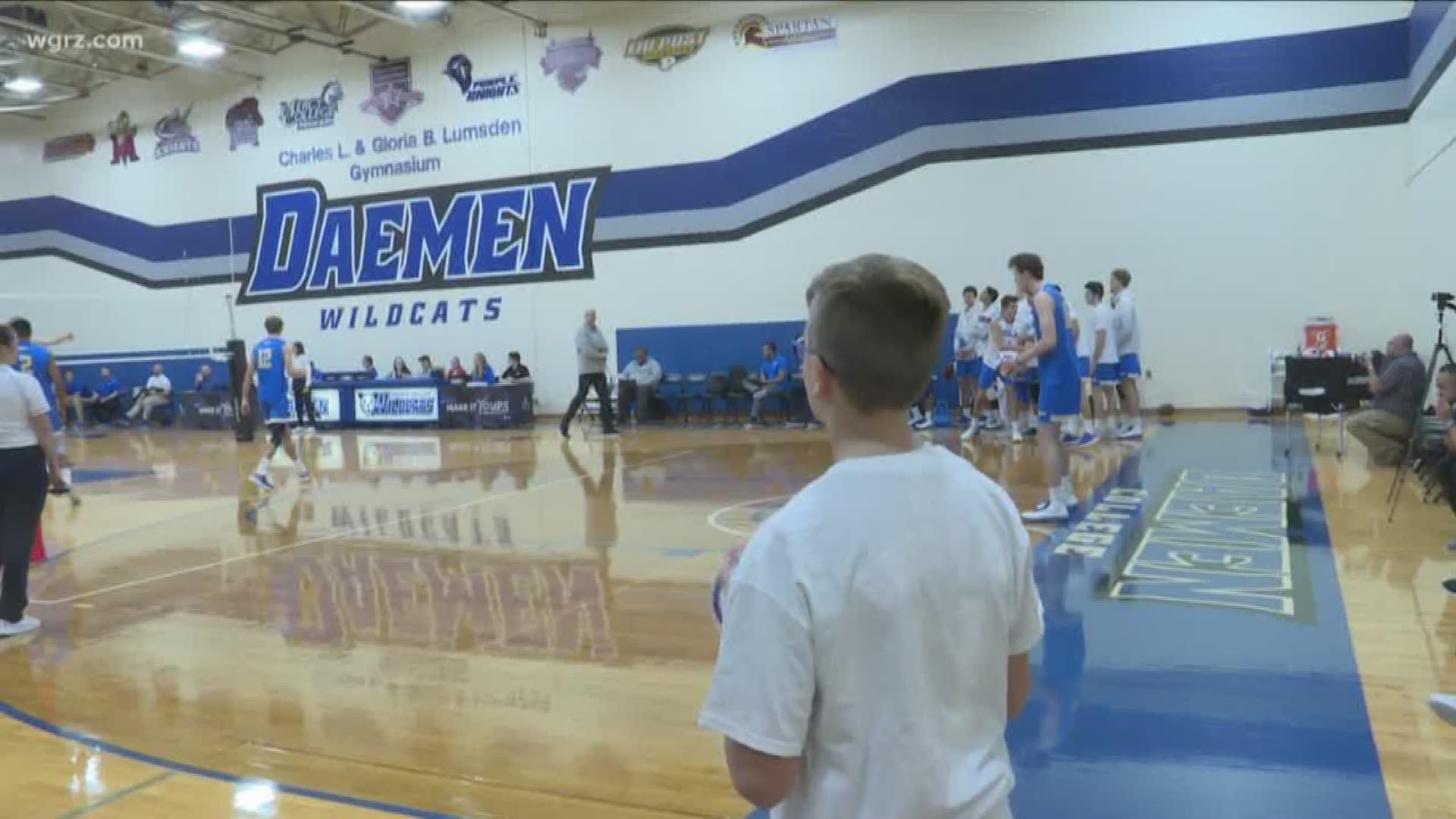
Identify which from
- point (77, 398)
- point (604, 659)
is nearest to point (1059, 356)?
point (604, 659)

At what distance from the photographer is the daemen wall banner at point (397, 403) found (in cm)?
1786

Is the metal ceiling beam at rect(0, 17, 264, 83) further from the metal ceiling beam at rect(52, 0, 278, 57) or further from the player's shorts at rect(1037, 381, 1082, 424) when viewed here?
the player's shorts at rect(1037, 381, 1082, 424)

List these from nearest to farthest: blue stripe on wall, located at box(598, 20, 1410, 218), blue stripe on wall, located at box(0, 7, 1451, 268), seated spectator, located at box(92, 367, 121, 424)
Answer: blue stripe on wall, located at box(0, 7, 1451, 268)
blue stripe on wall, located at box(598, 20, 1410, 218)
seated spectator, located at box(92, 367, 121, 424)

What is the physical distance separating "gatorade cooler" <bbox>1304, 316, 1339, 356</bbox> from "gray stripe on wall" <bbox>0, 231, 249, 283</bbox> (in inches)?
772

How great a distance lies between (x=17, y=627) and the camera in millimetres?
5172

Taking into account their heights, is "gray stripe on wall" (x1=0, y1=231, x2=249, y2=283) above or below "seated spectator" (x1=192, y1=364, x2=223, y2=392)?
above

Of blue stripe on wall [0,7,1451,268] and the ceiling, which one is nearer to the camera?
blue stripe on wall [0,7,1451,268]

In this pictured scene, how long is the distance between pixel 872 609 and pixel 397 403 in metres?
18.1

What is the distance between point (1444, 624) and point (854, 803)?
421 centimetres

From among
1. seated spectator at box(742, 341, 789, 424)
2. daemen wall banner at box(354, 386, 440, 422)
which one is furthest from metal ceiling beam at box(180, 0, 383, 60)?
seated spectator at box(742, 341, 789, 424)

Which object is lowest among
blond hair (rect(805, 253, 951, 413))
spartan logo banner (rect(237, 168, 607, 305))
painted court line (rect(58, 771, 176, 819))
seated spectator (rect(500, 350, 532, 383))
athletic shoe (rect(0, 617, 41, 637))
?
painted court line (rect(58, 771, 176, 819))

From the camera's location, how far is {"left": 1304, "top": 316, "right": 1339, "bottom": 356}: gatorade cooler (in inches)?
516

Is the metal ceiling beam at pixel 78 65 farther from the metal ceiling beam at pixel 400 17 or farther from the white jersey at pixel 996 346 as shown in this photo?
the white jersey at pixel 996 346

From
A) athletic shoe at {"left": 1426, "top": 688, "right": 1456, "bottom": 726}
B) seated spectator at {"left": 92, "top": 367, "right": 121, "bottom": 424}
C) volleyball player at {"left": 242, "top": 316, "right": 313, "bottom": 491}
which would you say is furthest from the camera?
seated spectator at {"left": 92, "top": 367, "right": 121, "bottom": 424}
